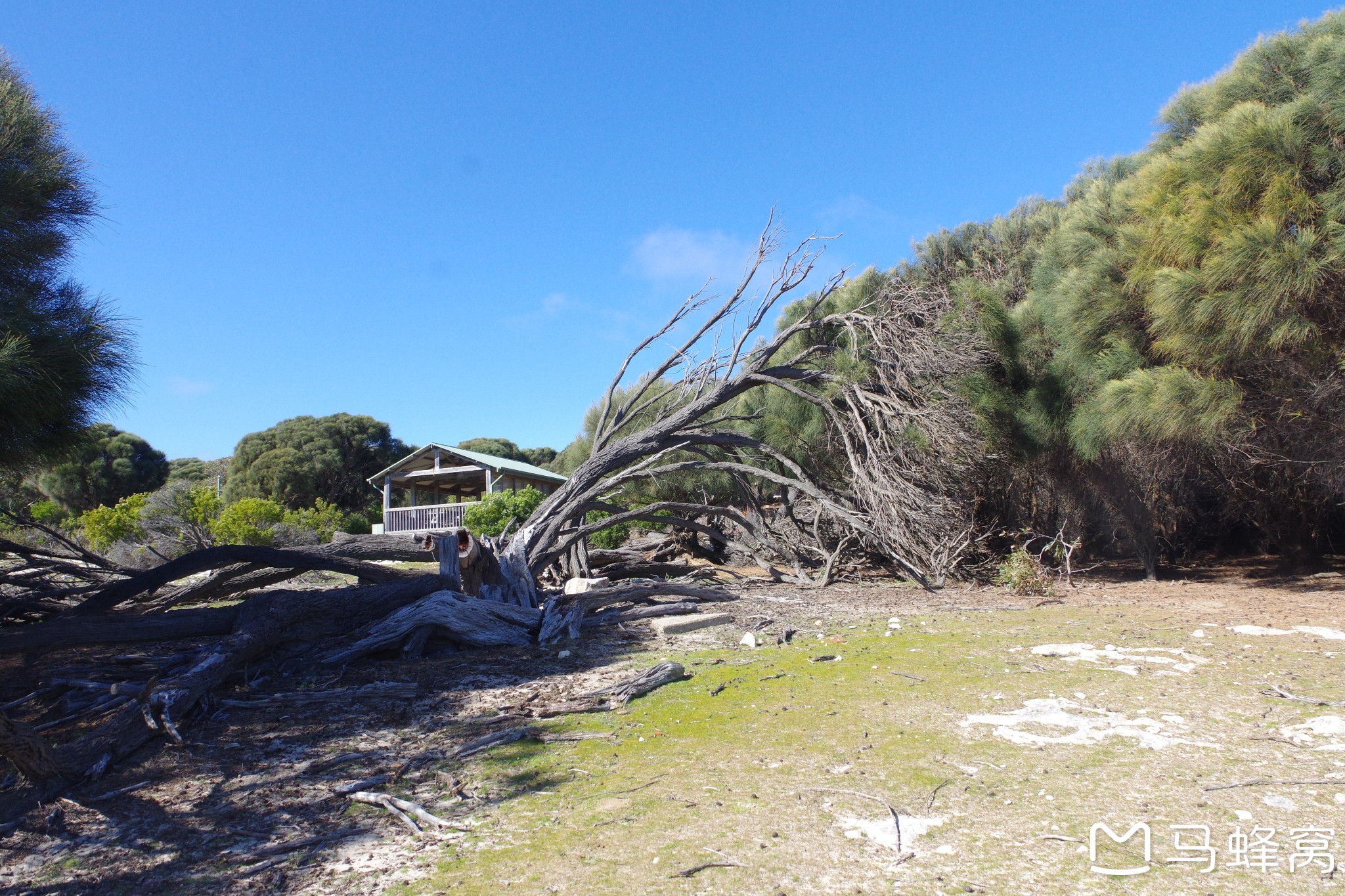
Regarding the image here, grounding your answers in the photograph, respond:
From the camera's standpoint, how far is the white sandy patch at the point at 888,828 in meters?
2.78

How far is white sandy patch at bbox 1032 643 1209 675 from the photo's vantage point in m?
5.16

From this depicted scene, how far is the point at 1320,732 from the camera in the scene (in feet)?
12.0

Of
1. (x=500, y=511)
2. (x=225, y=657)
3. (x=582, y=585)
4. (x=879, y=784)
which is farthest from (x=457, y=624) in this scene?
(x=500, y=511)

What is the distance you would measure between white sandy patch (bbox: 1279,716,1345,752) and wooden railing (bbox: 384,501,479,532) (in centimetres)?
2152

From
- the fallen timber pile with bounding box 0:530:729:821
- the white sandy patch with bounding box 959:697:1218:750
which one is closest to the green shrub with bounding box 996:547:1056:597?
the fallen timber pile with bounding box 0:530:729:821

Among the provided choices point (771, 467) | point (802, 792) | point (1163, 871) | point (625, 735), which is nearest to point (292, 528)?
point (771, 467)

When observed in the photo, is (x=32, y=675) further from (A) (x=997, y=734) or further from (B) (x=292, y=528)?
(B) (x=292, y=528)

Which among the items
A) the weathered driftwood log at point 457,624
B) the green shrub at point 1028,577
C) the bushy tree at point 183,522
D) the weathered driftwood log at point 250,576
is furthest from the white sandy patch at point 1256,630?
the bushy tree at point 183,522

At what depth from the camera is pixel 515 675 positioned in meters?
5.67

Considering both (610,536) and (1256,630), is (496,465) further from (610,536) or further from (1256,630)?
(1256,630)

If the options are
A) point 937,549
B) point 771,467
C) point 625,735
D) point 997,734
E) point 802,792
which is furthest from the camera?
point 771,467

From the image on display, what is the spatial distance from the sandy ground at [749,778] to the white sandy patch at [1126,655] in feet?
0.11

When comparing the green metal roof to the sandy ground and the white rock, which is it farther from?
the sandy ground

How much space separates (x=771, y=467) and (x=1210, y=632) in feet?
22.1
